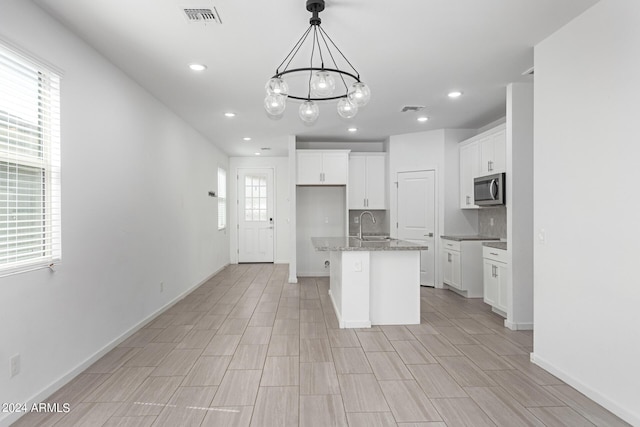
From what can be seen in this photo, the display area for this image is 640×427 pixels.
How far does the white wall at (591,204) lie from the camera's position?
217 cm

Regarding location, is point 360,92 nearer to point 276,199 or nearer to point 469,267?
point 469,267

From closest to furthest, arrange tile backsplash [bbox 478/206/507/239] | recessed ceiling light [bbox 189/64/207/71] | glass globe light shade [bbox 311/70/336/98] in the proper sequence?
glass globe light shade [bbox 311/70/336/98] < recessed ceiling light [bbox 189/64/207/71] < tile backsplash [bbox 478/206/507/239]

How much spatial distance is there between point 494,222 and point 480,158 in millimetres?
1009

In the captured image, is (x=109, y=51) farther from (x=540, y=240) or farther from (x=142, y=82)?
(x=540, y=240)

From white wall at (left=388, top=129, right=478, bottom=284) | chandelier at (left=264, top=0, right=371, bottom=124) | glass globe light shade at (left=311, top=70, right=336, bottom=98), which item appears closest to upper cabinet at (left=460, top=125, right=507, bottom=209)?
white wall at (left=388, top=129, right=478, bottom=284)

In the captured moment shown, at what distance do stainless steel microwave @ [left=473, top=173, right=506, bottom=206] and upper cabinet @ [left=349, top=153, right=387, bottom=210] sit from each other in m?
2.00

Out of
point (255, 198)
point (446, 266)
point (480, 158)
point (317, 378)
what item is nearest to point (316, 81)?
point (317, 378)

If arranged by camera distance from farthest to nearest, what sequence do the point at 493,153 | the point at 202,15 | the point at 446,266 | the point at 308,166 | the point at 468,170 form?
the point at 308,166 → the point at 446,266 → the point at 468,170 → the point at 493,153 → the point at 202,15

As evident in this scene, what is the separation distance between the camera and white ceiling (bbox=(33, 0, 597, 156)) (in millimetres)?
2467

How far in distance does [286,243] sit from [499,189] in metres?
5.41

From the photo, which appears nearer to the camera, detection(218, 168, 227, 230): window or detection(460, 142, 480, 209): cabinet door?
detection(460, 142, 480, 209): cabinet door

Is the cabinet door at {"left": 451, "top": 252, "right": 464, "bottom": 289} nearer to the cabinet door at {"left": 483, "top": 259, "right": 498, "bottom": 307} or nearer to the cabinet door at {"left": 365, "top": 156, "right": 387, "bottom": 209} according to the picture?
the cabinet door at {"left": 483, "top": 259, "right": 498, "bottom": 307}

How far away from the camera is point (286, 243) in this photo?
28.7 feet

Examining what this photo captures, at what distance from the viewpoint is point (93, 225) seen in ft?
9.96
